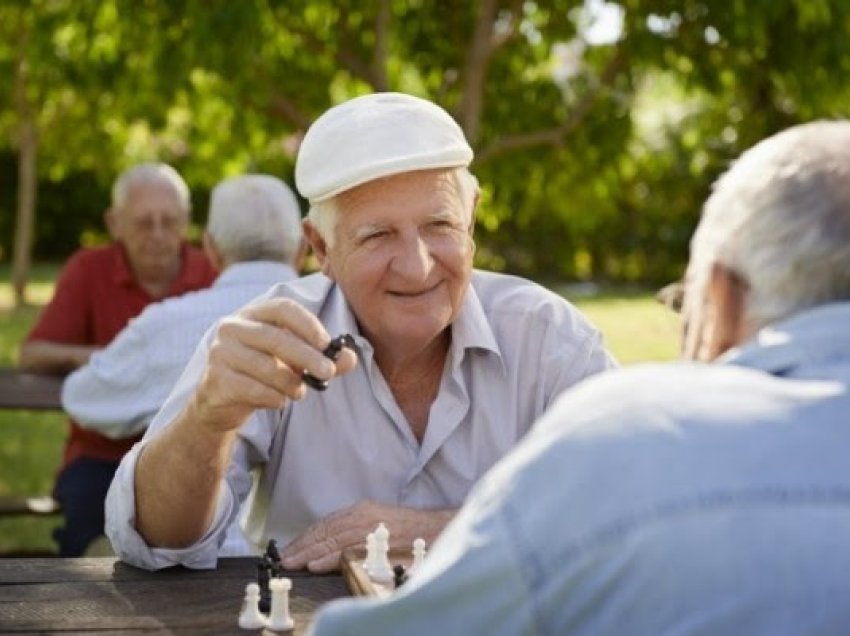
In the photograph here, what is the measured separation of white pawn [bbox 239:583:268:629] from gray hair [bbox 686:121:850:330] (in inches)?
39.1

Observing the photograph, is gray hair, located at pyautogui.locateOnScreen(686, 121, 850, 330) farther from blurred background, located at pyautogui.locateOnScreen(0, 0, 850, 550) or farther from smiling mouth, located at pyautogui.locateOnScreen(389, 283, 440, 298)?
blurred background, located at pyautogui.locateOnScreen(0, 0, 850, 550)

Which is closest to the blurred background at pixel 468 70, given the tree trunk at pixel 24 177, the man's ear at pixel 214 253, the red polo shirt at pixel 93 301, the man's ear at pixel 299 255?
the red polo shirt at pixel 93 301

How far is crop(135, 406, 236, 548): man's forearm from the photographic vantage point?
2588mm

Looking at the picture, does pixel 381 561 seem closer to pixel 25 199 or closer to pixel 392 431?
pixel 392 431

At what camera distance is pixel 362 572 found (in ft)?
8.31

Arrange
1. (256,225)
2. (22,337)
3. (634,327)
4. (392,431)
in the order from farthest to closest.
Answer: (634,327), (22,337), (256,225), (392,431)

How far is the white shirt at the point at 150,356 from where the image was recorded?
4812mm

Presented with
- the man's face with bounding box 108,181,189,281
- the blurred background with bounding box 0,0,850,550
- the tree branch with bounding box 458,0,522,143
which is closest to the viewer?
the man's face with bounding box 108,181,189,281

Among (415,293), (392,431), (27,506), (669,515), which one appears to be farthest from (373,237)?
(27,506)

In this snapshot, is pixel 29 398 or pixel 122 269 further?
pixel 122 269

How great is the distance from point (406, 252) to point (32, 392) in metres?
3.36

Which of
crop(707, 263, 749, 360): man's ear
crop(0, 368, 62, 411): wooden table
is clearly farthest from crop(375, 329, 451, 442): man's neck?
crop(0, 368, 62, 411): wooden table

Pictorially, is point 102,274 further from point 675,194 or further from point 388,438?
point 675,194

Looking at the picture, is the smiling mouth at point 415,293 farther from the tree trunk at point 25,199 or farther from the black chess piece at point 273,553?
the tree trunk at point 25,199
